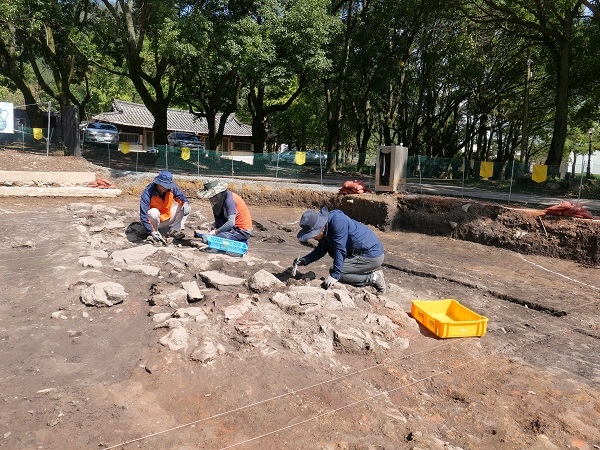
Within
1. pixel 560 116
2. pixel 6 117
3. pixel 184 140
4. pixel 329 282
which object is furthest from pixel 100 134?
pixel 329 282

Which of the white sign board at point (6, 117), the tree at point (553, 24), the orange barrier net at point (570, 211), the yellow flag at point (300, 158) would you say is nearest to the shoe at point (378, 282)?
the orange barrier net at point (570, 211)

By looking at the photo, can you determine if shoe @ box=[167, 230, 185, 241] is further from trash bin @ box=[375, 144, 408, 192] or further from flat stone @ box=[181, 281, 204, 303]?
trash bin @ box=[375, 144, 408, 192]

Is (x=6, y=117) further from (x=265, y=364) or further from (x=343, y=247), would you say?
(x=265, y=364)

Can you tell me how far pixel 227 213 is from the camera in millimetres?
6711

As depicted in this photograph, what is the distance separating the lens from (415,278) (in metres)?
7.29

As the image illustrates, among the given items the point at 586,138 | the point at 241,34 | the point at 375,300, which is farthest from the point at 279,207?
the point at 586,138

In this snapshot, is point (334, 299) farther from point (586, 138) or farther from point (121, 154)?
point (586, 138)

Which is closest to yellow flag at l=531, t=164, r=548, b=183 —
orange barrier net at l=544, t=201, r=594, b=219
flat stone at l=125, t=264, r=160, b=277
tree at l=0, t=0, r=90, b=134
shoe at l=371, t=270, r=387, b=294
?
orange barrier net at l=544, t=201, r=594, b=219

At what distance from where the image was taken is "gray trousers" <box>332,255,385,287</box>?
5.50 meters

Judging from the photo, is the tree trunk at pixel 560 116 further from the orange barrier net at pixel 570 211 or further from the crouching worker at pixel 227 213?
the crouching worker at pixel 227 213

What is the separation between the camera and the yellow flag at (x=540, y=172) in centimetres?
1409

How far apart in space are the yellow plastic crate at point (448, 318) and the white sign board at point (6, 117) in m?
17.8

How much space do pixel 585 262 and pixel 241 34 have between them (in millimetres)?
13242

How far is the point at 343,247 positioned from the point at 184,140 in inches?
1258
